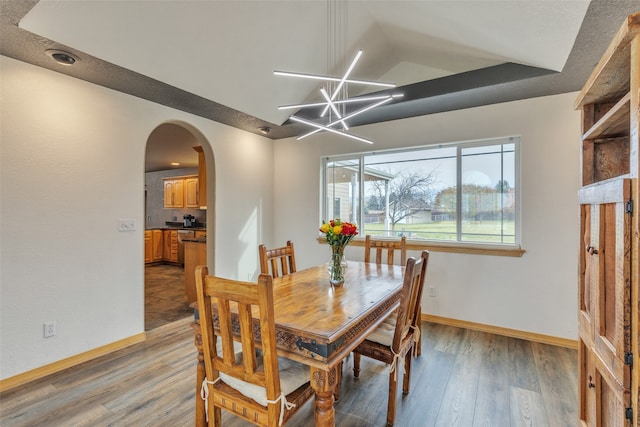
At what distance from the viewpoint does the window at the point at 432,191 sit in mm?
3174

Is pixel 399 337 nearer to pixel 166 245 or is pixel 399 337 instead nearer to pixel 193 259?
pixel 193 259

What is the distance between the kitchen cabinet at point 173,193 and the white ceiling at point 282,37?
4816 millimetres

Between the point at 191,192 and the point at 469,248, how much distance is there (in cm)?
636

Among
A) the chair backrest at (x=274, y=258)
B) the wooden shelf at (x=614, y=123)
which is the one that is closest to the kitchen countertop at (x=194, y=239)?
the chair backrest at (x=274, y=258)

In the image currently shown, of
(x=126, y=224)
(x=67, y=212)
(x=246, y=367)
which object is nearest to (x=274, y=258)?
(x=246, y=367)

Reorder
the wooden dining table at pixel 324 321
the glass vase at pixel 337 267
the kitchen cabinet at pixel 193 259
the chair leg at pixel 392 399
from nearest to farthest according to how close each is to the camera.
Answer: the wooden dining table at pixel 324 321 → the chair leg at pixel 392 399 → the glass vase at pixel 337 267 → the kitchen cabinet at pixel 193 259

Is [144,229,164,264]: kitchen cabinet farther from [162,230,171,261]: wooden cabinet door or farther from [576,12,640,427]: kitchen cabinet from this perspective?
[576,12,640,427]: kitchen cabinet

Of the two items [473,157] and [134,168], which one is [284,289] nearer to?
[134,168]

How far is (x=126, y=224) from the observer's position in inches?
113

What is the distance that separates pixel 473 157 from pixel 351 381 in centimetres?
268

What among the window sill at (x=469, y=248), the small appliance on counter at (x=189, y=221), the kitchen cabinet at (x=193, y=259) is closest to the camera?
the window sill at (x=469, y=248)

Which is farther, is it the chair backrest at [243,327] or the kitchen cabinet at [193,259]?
the kitchen cabinet at [193,259]

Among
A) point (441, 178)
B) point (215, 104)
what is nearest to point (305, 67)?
point (215, 104)

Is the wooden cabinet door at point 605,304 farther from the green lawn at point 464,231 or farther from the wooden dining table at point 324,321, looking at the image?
the green lawn at point 464,231
